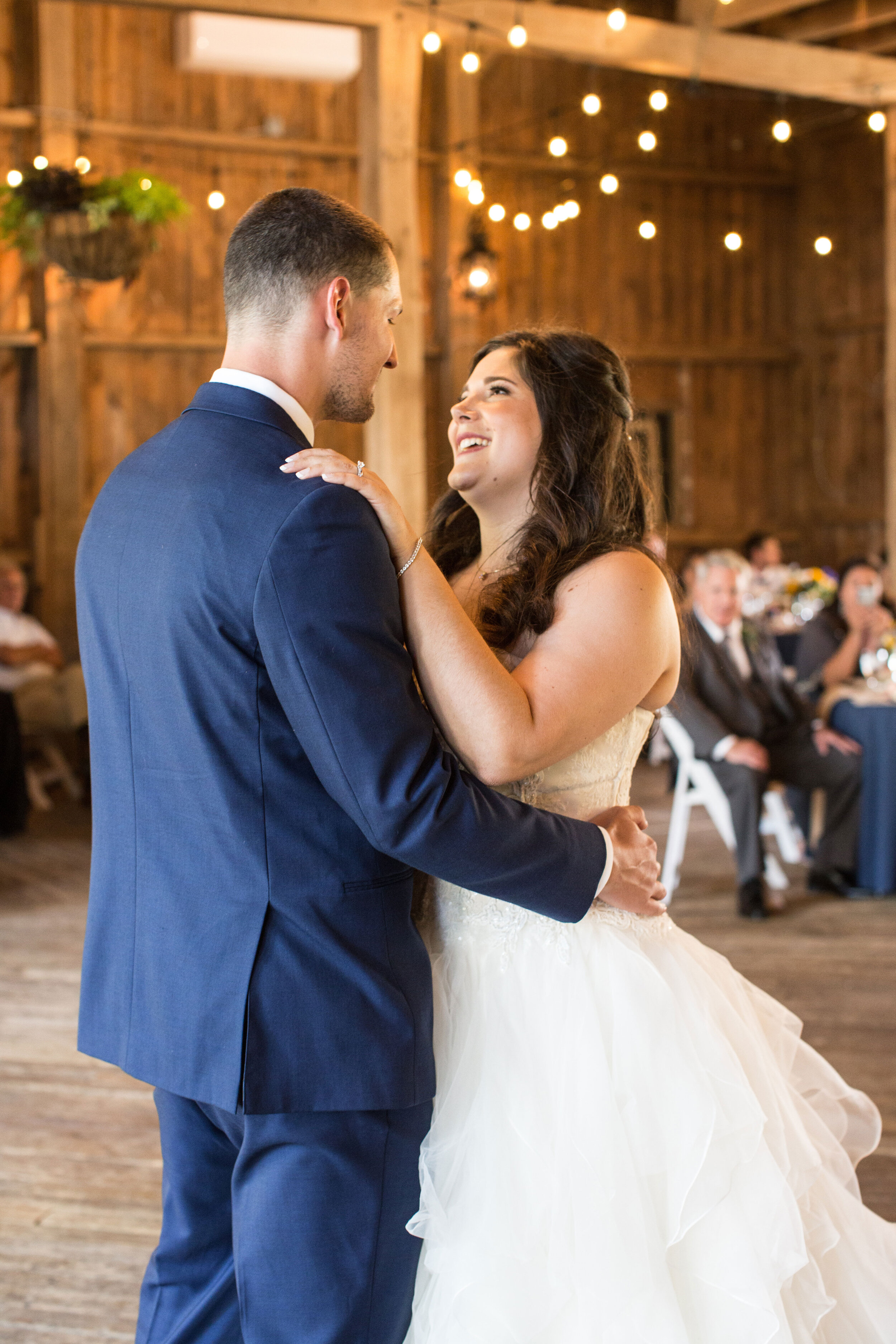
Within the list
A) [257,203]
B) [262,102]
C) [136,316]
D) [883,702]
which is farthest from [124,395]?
[257,203]

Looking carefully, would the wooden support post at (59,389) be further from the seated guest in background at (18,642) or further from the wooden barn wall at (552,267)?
the seated guest in background at (18,642)

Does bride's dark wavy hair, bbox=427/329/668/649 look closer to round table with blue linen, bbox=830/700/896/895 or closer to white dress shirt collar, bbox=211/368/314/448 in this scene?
white dress shirt collar, bbox=211/368/314/448

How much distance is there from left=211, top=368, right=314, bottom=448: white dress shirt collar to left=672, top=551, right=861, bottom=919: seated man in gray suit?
360cm

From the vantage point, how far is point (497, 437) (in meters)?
1.87

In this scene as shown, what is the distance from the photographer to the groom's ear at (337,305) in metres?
1.41

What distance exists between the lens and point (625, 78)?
10266mm

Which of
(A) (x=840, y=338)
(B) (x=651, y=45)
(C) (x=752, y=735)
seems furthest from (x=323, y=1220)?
(A) (x=840, y=338)

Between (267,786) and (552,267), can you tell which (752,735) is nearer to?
(267,786)

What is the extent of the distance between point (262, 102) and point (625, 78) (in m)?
3.09

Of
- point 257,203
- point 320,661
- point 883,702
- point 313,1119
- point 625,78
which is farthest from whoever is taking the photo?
point 625,78

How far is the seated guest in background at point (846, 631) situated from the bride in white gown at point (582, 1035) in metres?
3.91

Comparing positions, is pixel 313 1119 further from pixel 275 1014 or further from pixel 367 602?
pixel 367 602

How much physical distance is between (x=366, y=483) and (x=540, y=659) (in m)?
0.40

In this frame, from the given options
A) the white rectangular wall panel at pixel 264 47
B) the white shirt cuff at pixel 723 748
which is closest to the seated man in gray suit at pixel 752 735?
the white shirt cuff at pixel 723 748
